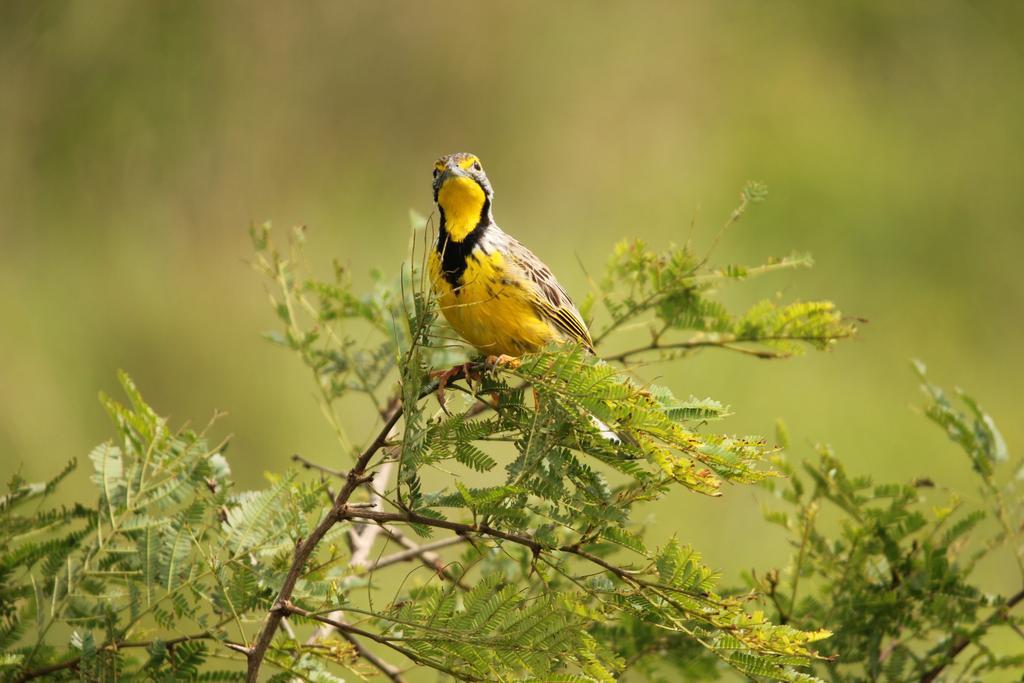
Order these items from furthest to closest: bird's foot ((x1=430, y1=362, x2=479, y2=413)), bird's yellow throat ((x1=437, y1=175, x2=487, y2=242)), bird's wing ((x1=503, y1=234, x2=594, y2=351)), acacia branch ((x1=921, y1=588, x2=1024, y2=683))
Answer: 1. bird's yellow throat ((x1=437, y1=175, x2=487, y2=242))
2. bird's wing ((x1=503, y1=234, x2=594, y2=351))
3. acacia branch ((x1=921, y1=588, x2=1024, y2=683))
4. bird's foot ((x1=430, y1=362, x2=479, y2=413))

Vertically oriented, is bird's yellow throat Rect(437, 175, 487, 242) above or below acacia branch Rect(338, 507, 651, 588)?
above

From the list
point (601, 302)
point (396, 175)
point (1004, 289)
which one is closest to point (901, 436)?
point (1004, 289)

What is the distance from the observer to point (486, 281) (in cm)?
287

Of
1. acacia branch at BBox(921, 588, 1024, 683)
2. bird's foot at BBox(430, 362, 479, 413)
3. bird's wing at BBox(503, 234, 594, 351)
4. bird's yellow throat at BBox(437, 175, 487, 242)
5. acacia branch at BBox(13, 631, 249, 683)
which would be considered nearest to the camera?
acacia branch at BBox(13, 631, 249, 683)

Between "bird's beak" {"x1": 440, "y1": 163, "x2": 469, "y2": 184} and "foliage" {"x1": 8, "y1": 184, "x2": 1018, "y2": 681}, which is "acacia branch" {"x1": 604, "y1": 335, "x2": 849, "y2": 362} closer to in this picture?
"foliage" {"x1": 8, "y1": 184, "x2": 1018, "y2": 681}

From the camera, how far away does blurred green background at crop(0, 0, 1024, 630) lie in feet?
22.8

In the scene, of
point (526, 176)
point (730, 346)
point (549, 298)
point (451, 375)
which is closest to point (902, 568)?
point (730, 346)

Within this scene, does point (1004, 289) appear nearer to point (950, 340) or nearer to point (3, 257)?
point (950, 340)

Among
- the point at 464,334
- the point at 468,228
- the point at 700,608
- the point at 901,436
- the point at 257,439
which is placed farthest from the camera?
the point at 901,436

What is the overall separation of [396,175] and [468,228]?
575 cm

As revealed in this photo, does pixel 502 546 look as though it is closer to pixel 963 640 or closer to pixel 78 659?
pixel 78 659

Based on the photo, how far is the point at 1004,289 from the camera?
1016cm

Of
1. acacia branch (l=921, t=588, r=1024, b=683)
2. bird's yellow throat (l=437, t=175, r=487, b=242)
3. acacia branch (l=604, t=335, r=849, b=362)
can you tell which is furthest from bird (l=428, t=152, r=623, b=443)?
acacia branch (l=921, t=588, r=1024, b=683)

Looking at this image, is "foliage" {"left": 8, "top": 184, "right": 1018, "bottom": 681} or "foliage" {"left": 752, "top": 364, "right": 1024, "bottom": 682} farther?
"foliage" {"left": 752, "top": 364, "right": 1024, "bottom": 682}
